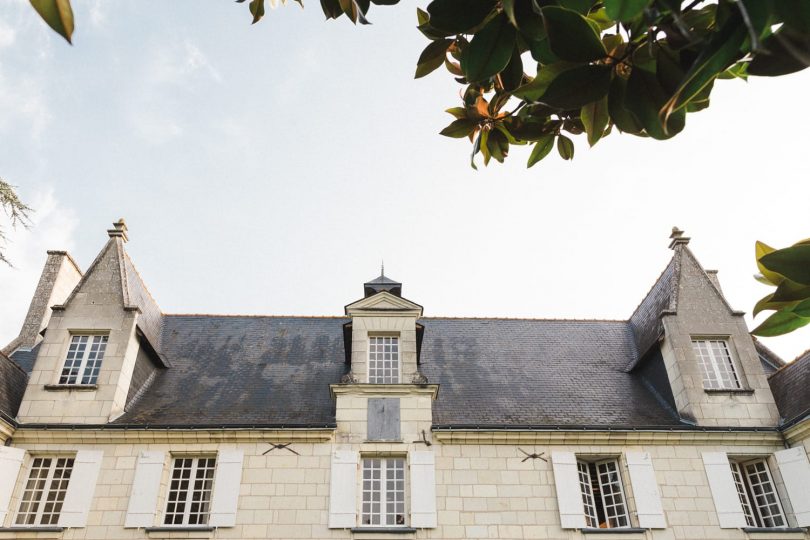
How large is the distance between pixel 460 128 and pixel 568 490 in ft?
32.9

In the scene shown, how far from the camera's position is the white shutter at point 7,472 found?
Result: 397 inches

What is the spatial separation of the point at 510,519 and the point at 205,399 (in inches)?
238

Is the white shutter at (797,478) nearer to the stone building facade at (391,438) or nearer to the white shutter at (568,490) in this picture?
the stone building facade at (391,438)

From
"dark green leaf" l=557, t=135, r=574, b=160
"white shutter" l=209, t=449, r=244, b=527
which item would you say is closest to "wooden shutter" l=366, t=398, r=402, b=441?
"white shutter" l=209, t=449, r=244, b=527

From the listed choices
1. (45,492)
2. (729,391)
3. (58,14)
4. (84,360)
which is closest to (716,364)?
(729,391)

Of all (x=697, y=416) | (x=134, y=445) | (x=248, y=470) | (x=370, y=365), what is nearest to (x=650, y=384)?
(x=697, y=416)

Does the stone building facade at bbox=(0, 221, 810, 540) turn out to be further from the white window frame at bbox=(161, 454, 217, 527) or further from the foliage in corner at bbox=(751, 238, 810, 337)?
the foliage in corner at bbox=(751, 238, 810, 337)

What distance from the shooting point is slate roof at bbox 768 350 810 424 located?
37.2 feet

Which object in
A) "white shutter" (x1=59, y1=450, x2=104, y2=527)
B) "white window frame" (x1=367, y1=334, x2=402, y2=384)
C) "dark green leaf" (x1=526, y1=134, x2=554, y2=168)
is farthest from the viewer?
"white window frame" (x1=367, y1=334, x2=402, y2=384)

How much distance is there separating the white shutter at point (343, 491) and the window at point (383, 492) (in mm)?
331

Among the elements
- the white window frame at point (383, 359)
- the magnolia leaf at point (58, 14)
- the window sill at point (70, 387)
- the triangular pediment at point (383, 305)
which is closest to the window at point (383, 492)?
the white window frame at point (383, 359)

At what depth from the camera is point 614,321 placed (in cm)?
1597

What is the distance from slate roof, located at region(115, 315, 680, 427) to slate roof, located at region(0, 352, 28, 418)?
1888 millimetres

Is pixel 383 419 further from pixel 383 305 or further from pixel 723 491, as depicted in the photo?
pixel 723 491
